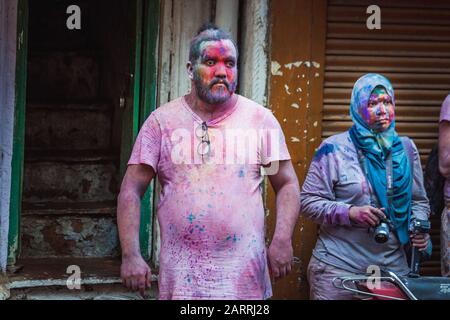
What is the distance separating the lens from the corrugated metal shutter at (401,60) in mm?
6645

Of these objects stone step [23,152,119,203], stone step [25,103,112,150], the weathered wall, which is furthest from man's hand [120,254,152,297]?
stone step [25,103,112,150]

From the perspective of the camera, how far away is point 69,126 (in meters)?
8.56

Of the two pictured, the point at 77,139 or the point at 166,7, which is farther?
the point at 77,139

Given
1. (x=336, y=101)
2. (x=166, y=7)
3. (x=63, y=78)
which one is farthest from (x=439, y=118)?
(x=63, y=78)

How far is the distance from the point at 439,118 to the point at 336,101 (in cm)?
71

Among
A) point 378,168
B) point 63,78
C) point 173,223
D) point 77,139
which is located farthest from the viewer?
point 63,78

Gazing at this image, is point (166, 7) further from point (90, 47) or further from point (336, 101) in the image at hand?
point (90, 47)

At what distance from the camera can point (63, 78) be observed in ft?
29.9

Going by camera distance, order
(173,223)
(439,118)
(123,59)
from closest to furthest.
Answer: (173,223)
(439,118)
(123,59)

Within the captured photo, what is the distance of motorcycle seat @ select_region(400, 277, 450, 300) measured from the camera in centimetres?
478

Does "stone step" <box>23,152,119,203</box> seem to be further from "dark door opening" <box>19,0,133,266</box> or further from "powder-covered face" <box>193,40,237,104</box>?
"powder-covered face" <box>193,40,237,104</box>

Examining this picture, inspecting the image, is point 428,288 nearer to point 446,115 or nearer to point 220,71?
point 220,71

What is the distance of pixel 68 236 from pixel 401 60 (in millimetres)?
2758

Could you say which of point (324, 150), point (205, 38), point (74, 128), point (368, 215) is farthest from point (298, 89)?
point (74, 128)
